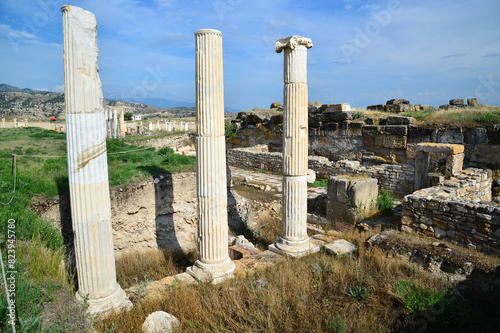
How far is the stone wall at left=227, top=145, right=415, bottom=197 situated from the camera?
11.4 metres

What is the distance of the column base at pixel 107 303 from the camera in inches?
167

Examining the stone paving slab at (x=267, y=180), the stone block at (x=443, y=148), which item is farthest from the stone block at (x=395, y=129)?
the stone paving slab at (x=267, y=180)

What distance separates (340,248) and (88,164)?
4.96 metres

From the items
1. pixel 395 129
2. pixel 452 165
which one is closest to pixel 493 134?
pixel 452 165

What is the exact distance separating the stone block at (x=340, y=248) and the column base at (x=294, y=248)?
0.91ft

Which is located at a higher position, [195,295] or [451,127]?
[451,127]

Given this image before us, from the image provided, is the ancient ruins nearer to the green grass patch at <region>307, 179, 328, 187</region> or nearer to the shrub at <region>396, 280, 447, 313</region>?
the green grass patch at <region>307, 179, 328, 187</region>

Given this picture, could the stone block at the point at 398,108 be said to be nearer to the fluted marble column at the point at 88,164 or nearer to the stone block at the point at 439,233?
the stone block at the point at 439,233

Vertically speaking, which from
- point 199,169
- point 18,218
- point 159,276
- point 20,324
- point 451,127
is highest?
point 451,127

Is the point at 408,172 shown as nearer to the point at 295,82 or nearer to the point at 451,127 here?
the point at 451,127

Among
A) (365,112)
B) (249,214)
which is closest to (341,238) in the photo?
(249,214)

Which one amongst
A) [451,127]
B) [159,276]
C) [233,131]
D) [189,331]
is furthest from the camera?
[233,131]

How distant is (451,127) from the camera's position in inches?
493

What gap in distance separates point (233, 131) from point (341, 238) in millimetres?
15355
